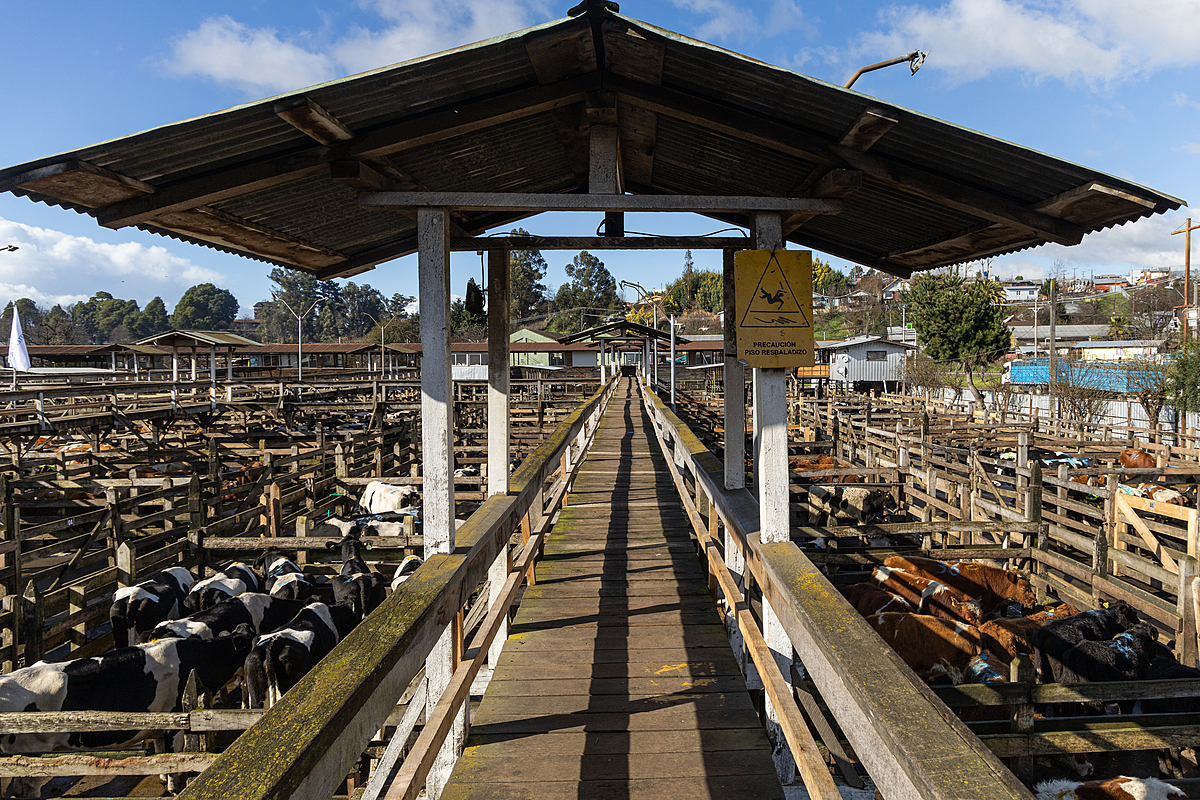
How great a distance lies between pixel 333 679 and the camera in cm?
203

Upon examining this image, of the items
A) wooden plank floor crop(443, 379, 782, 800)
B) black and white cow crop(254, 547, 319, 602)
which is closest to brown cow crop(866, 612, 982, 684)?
wooden plank floor crop(443, 379, 782, 800)

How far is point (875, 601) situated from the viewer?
22.8 ft

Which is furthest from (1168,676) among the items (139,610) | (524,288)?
(524,288)

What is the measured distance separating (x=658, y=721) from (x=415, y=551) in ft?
20.0

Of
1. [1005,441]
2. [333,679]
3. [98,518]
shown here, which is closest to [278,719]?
[333,679]

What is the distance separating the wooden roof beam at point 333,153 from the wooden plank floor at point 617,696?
315 centimetres

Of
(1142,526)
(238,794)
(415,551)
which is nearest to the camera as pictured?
(238,794)

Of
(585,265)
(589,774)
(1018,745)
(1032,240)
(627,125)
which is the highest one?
(585,265)

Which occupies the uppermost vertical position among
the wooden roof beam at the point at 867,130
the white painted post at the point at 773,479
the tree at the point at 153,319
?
the tree at the point at 153,319

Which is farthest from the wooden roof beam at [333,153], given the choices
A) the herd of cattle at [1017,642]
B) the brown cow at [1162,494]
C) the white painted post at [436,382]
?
the brown cow at [1162,494]

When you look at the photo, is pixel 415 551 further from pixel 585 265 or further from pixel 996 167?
pixel 585 265

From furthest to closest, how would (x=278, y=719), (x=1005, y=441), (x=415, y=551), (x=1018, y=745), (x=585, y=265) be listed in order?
(x=585, y=265), (x=1005, y=441), (x=415, y=551), (x=1018, y=745), (x=278, y=719)

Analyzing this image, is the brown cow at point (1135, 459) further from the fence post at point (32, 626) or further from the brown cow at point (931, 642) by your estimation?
the fence post at point (32, 626)

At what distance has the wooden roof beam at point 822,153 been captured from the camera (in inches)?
147
